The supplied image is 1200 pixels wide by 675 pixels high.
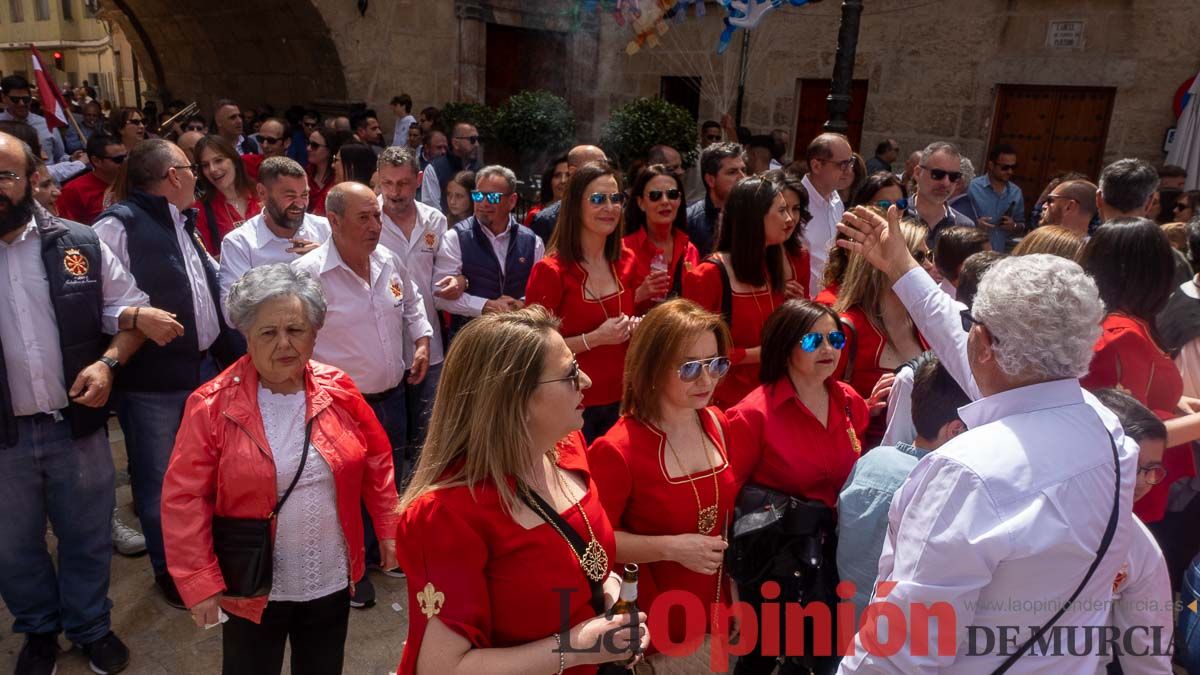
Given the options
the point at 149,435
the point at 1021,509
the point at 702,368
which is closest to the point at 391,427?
the point at 149,435

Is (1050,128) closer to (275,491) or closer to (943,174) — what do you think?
(943,174)

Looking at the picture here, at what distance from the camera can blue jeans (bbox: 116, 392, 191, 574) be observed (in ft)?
11.0

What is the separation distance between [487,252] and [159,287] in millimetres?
1733

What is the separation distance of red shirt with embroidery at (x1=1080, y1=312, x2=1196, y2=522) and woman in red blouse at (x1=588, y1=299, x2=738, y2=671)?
1373 millimetres

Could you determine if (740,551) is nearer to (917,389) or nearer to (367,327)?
(917,389)

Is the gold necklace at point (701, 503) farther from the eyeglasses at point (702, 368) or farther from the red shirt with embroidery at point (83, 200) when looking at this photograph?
the red shirt with embroidery at point (83, 200)

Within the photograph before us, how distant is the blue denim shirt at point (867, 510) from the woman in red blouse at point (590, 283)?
1.54 metres

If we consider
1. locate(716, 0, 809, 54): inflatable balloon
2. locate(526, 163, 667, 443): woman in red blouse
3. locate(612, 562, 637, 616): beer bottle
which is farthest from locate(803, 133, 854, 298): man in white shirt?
locate(716, 0, 809, 54): inflatable balloon

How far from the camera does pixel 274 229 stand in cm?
403

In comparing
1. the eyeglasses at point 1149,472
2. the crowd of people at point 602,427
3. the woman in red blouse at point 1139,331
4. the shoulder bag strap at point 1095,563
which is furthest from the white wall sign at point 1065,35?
the shoulder bag strap at point 1095,563

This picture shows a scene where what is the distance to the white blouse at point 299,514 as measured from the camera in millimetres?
2385

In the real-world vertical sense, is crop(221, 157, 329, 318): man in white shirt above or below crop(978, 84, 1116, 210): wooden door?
below

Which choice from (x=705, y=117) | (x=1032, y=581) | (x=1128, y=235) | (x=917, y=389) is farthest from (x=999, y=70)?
(x=1032, y=581)

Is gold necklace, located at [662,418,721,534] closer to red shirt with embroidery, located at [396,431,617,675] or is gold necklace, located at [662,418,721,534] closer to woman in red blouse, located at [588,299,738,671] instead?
woman in red blouse, located at [588,299,738,671]
